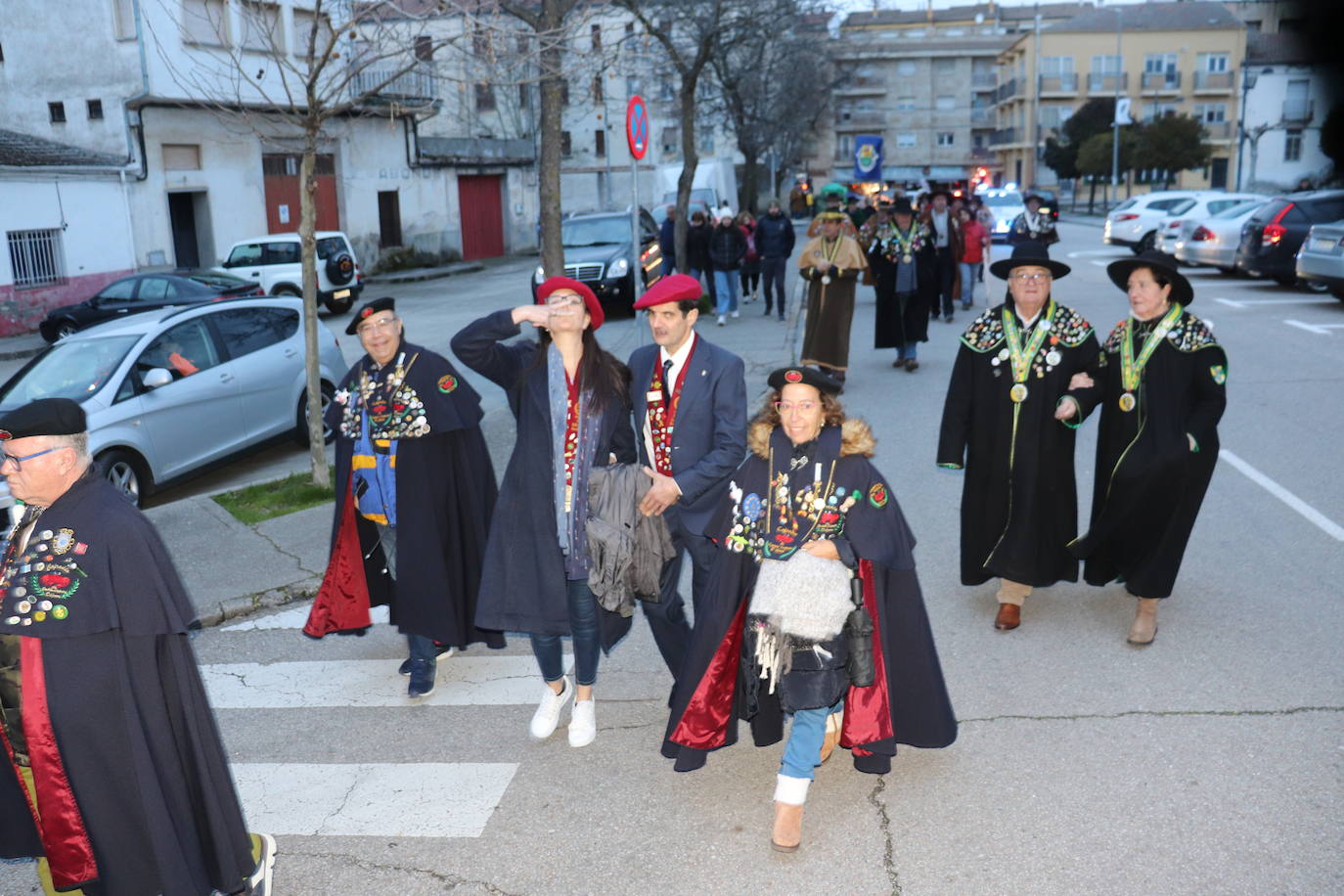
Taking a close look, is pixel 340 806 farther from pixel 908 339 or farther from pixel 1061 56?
pixel 1061 56

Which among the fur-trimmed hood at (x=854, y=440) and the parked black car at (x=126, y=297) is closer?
the fur-trimmed hood at (x=854, y=440)

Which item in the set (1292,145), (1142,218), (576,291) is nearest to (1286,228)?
(1142,218)

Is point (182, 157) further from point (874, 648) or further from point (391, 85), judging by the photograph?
point (874, 648)

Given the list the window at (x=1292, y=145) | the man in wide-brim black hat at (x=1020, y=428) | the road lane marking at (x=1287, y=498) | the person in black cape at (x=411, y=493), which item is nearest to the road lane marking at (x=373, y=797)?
the person in black cape at (x=411, y=493)

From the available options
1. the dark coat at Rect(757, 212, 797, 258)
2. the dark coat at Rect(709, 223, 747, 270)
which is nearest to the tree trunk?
the dark coat at Rect(709, 223, 747, 270)

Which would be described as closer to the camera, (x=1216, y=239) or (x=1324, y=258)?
(x=1324, y=258)

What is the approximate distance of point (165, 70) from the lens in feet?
85.5

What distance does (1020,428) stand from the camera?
6.13 metres

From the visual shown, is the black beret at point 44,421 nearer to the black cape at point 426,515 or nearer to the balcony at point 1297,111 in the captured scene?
the black cape at point 426,515

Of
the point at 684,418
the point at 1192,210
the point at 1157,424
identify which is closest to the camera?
the point at 684,418

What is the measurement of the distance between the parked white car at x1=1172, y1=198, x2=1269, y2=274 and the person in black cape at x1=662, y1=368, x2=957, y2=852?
19.8 m

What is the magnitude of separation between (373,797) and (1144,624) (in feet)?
12.1

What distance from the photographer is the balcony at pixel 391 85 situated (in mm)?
9172

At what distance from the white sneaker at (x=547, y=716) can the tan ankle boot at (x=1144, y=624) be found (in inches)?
109
